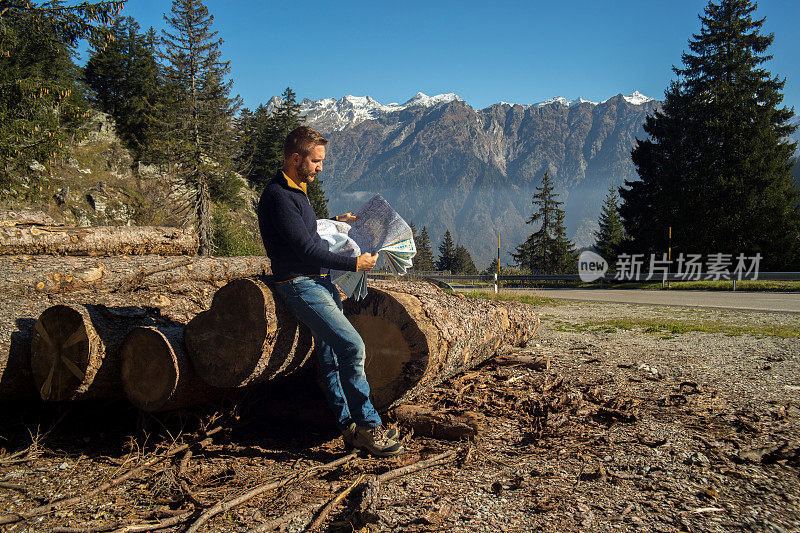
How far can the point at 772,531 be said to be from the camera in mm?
2182

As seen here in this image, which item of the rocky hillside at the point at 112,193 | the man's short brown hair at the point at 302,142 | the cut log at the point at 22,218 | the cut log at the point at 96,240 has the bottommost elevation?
the cut log at the point at 96,240

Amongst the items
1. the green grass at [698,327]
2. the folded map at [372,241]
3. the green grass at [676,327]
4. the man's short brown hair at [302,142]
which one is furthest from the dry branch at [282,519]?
the green grass at [698,327]

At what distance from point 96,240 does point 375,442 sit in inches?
184

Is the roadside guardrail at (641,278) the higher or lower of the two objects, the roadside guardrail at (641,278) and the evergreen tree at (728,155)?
the lower

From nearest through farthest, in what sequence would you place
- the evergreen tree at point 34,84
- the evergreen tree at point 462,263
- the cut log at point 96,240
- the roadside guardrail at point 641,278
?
the cut log at point 96,240 < the evergreen tree at point 34,84 < the roadside guardrail at point 641,278 < the evergreen tree at point 462,263

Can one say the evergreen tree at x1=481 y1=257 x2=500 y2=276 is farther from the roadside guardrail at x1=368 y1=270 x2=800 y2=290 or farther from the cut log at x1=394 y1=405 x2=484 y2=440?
the cut log at x1=394 y1=405 x2=484 y2=440

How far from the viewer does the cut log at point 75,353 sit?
10.7ft

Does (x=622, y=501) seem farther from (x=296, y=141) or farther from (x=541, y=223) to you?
(x=541, y=223)

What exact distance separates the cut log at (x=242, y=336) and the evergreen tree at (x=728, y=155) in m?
29.0

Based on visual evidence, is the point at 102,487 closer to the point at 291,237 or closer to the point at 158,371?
the point at 158,371

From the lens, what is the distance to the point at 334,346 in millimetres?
3072

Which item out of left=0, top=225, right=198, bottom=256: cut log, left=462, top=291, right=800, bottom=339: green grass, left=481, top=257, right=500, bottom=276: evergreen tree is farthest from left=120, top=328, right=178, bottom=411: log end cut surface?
left=481, top=257, right=500, bottom=276: evergreen tree

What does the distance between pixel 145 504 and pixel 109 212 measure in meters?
35.1

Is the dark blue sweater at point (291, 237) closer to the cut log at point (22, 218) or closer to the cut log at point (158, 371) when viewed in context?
the cut log at point (158, 371)
